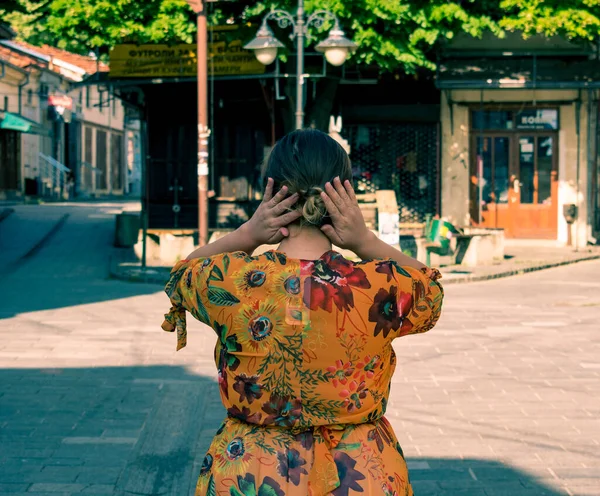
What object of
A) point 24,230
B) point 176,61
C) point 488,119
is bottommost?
point 24,230

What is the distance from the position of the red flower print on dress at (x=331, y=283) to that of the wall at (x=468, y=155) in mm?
23273

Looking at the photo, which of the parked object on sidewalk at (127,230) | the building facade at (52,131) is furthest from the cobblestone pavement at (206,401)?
the building facade at (52,131)

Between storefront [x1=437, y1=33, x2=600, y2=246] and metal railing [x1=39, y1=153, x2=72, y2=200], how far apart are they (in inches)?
1053

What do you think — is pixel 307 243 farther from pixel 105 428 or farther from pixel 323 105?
pixel 323 105

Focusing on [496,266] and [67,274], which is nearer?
[67,274]

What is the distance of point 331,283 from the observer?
8.82 feet

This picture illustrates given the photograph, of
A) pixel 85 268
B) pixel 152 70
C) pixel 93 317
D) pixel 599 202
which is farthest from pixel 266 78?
pixel 93 317

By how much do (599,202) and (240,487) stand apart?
2481 cm

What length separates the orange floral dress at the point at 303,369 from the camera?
2680 mm

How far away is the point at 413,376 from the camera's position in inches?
352

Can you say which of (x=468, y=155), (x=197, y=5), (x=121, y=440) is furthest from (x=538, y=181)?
(x=121, y=440)

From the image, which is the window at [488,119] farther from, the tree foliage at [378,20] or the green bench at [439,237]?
the green bench at [439,237]

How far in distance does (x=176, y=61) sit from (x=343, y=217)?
21.7 m

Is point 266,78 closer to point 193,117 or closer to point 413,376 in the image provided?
point 193,117
